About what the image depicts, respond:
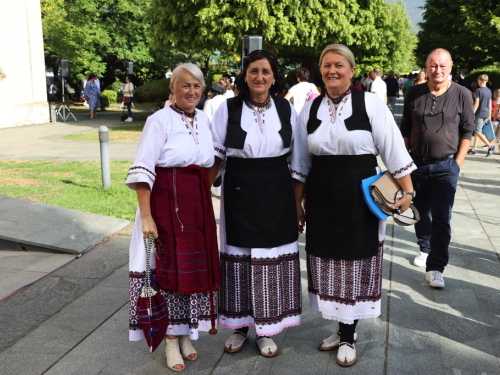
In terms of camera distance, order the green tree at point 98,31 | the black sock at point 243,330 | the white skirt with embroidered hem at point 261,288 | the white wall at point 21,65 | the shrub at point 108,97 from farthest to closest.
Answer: the shrub at point 108,97 < the green tree at point 98,31 < the white wall at point 21,65 < the black sock at point 243,330 < the white skirt with embroidered hem at point 261,288

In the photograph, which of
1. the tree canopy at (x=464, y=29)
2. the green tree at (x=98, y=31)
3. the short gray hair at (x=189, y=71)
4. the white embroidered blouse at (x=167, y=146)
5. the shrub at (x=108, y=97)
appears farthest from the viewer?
the shrub at (x=108, y=97)

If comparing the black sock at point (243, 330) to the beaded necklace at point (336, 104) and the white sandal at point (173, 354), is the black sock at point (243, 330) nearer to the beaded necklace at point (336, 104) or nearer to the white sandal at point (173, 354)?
the white sandal at point (173, 354)

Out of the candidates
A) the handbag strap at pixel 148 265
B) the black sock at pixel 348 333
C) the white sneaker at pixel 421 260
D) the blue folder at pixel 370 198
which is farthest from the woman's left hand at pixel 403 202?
the white sneaker at pixel 421 260

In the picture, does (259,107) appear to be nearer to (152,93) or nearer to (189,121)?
(189,121)

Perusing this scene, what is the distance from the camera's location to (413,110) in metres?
4.93

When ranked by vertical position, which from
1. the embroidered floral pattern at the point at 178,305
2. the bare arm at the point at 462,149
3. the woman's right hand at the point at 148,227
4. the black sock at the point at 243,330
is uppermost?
the bare arm at the point at 462,149

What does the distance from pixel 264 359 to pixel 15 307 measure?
228 cm

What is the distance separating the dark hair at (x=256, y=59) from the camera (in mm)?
3455

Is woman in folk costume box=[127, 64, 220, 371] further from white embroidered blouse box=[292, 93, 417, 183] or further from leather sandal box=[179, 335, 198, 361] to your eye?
white embroidered blouse box=[292, 93, 417, 183]

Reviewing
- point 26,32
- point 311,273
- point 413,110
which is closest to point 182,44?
point 26,32

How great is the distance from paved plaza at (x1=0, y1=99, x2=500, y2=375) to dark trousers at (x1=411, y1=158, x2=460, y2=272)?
0.98 ft

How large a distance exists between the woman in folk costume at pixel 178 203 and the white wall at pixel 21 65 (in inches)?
783

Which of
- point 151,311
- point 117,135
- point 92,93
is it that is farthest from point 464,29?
point 151,311

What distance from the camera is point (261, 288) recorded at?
3562 millimetres
